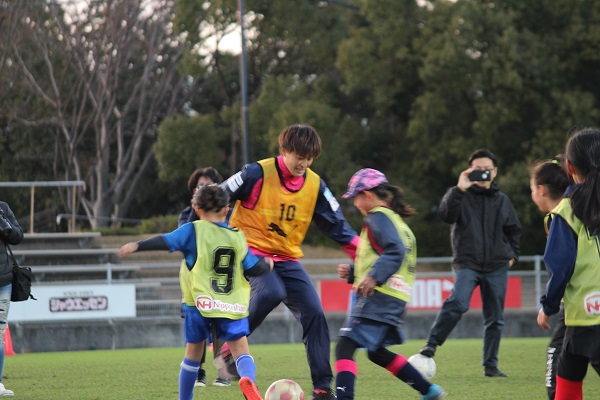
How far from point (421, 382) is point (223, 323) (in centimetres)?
136

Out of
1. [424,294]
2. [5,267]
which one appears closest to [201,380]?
[5,267]

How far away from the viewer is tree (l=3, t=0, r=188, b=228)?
31.6 metres

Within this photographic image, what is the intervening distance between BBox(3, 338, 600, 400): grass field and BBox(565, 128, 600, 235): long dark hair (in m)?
3.24

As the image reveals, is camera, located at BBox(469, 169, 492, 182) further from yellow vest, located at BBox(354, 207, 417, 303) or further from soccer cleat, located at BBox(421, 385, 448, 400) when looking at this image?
soccer cleat, located at BBox(421, 385, 448, 400)

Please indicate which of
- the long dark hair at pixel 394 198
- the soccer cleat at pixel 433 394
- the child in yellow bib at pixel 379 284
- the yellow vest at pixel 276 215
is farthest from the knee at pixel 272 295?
the soccer cleat at pixel 433 394

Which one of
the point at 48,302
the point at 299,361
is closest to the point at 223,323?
the point at 299,361

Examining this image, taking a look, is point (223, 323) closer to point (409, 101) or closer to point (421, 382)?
point (421, 382)

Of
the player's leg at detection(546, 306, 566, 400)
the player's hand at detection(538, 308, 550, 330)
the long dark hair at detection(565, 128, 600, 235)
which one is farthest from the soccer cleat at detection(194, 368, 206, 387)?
the long dark hair at detection(565, 128, 600, 235)

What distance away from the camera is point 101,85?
109 feet

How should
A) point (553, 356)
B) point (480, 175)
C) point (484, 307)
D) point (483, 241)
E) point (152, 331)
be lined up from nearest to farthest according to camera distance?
1. point (553, 356)
2. point (480, 175)
3. point (483, 241)
4. point (484, 307)
5. point (152, 331)

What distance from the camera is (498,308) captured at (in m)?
10.4

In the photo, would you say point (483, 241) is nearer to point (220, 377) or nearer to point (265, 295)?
point (220, 377)

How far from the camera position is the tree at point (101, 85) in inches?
1243

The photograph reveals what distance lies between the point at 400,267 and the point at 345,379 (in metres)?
0.79
